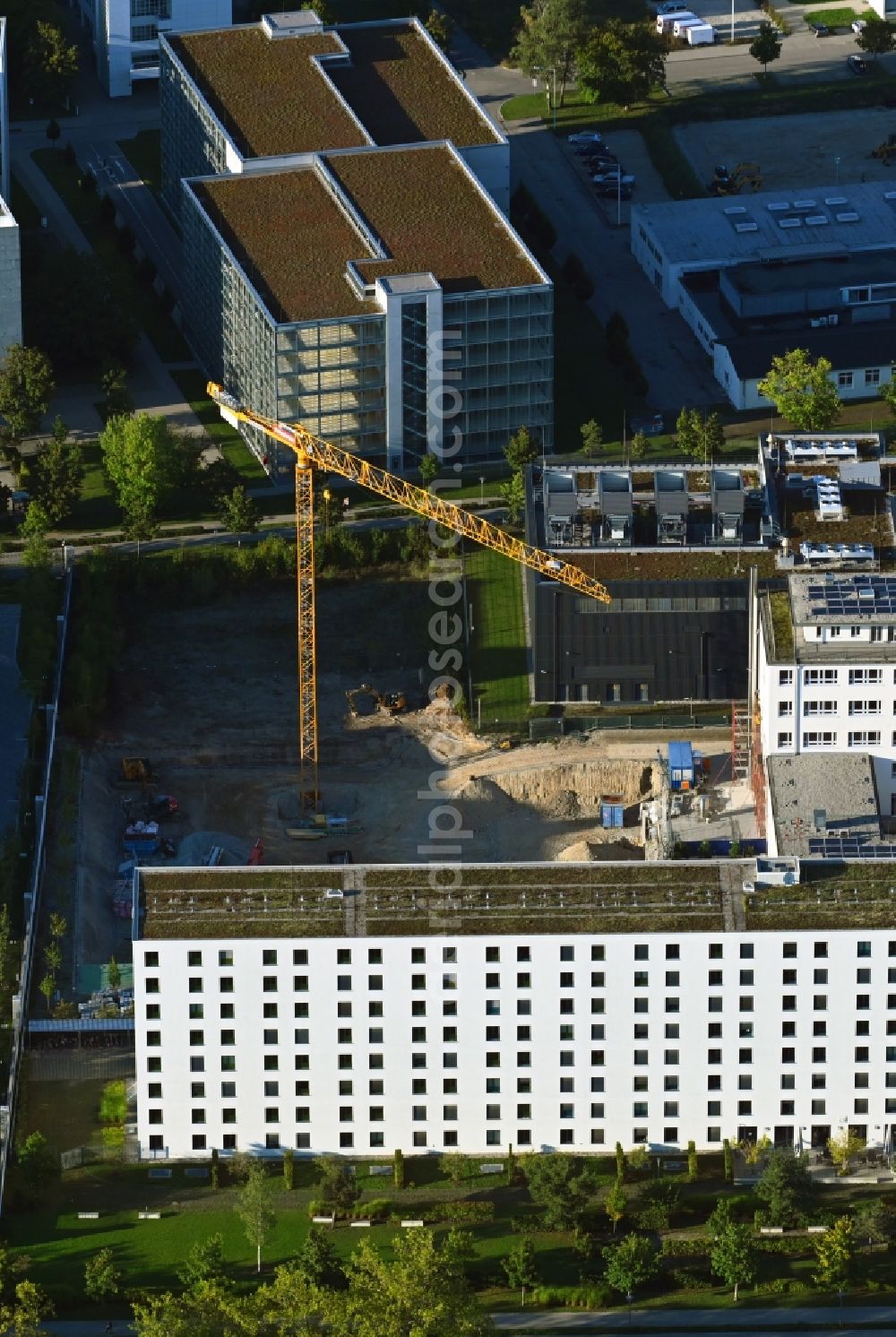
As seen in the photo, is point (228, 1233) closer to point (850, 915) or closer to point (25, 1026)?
point (25, 1026)

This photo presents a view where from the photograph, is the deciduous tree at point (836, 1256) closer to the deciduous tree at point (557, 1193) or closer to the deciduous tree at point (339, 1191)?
the deciduous tree at point (557, 1193)

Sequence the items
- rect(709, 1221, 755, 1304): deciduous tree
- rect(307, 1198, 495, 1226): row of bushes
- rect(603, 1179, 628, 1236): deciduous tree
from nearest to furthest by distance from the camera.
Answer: rect(709, 1221, 755, 1304): deciduous tree, rect(603, 1179, 628, 1236): deciduous tree, rect(307, 1198, 495, 1226): row of bushes

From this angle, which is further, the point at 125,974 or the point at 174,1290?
the point at 125,974

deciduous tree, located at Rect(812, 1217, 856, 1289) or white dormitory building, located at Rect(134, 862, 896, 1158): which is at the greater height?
white dormitory building, located at Rect(134, 862, 896, 1158)

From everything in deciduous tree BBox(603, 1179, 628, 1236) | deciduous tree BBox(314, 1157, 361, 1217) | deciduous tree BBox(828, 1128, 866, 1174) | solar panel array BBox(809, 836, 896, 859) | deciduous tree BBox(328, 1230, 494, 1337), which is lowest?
deciduous tree BBox(328, 1230, 494, 1337)

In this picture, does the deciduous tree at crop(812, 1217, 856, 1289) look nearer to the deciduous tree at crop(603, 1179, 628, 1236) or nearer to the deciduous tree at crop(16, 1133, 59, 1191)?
the deciduous tree at crop(603, 1179, 628, 1236)

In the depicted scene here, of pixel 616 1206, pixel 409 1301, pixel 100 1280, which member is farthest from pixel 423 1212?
pixel 100 1280

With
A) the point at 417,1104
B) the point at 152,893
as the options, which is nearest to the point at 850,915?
the point at 417,1104

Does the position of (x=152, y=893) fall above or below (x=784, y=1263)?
above

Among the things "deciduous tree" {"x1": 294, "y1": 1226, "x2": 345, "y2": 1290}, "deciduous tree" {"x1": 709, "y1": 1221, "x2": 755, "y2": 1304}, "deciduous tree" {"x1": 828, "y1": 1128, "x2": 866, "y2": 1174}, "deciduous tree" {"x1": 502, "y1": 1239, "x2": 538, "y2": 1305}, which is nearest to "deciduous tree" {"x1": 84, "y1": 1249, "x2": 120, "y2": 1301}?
"deciduous tree" {"x1": 294, "y1": 1226, "x2": 345, "y2": 1290}
